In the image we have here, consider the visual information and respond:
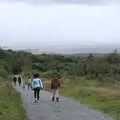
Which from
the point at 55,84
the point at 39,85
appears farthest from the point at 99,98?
the point at 39,85

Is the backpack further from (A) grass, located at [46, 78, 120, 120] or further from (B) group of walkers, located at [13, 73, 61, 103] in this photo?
(A) grass, located at [46, 78, 120, 120]

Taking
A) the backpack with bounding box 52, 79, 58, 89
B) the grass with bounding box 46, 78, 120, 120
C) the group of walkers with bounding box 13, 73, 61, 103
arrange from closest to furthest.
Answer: the grass with bounding box 46, 78, 120, 120 → the group of walkers with bounding box 13, 73, 61, 103 → the backpack with bounding box 52, 79, 58, 89

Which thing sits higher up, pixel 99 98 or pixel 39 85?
pixel 39 85

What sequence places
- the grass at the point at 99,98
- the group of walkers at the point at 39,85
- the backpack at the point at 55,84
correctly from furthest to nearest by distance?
1. the backpack at the point at 55,84
2. the group of walkers at the point at 39,85
3. the grass at the point at 99,98

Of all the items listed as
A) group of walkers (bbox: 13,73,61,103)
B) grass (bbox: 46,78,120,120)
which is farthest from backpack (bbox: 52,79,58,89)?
grass (bbox: 46,78,120,120)

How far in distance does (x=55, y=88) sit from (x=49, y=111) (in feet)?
16.8

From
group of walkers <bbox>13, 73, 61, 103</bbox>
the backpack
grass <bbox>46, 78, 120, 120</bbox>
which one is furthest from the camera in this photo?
the backpack

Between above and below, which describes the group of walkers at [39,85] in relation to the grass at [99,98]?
above

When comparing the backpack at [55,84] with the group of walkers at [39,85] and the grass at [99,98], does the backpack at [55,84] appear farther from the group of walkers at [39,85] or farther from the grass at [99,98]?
the grass at [99,98]

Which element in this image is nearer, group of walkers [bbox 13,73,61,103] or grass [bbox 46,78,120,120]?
grass [bbox 46,78,120,120]

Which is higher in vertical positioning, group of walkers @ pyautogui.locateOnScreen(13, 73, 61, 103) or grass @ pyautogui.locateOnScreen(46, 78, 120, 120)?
group of walkers @ pyautogui.locateOnScreen(13, 73, 61, 103)

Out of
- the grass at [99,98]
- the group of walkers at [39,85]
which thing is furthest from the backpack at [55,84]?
the grass at [99,98]

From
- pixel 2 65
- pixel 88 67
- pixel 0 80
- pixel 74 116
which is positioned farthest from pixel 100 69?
pixel 74 116

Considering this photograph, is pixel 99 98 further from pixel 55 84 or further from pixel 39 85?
pixel 39 85
